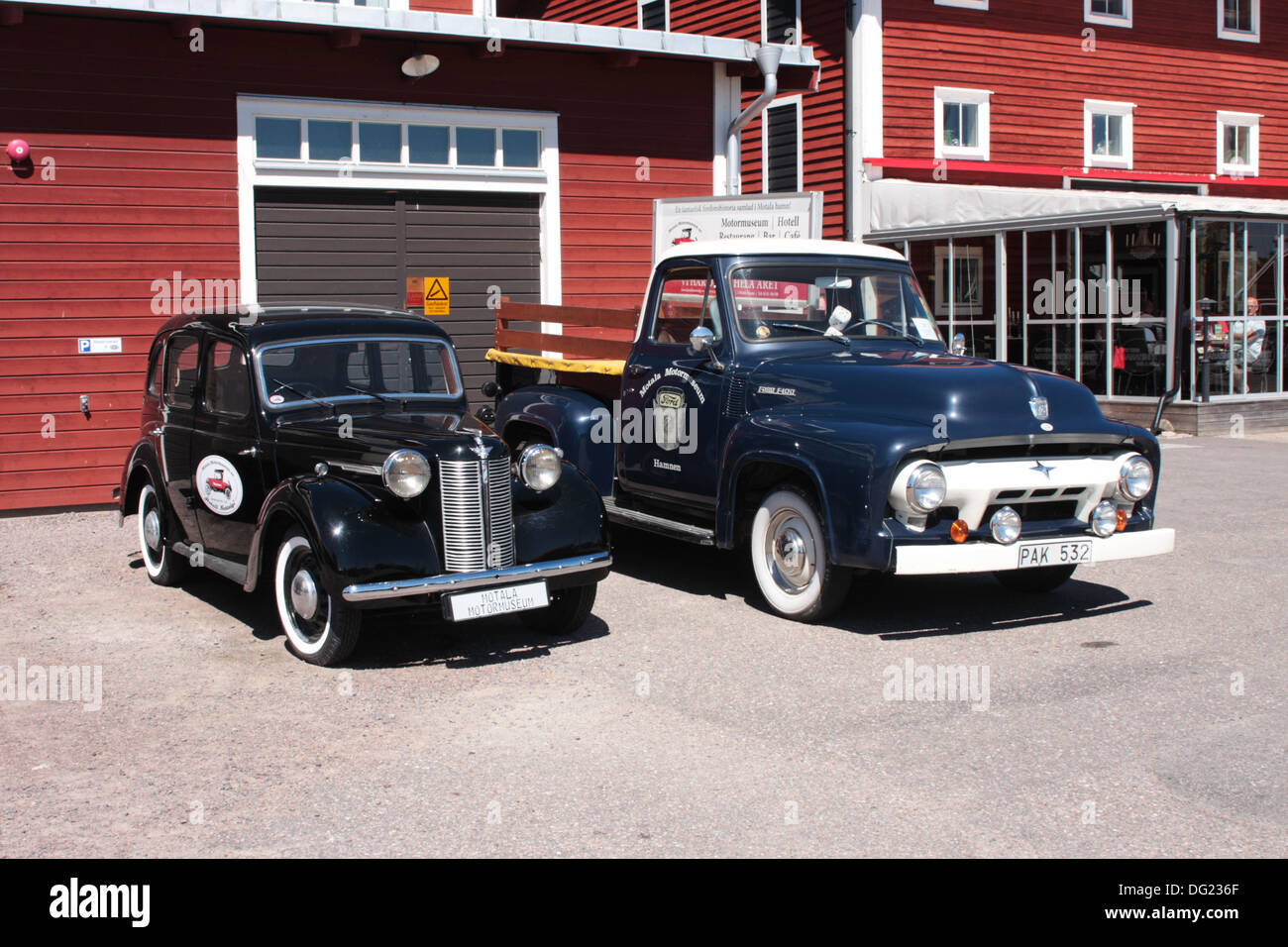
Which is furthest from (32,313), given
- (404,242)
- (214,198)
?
(404,242)

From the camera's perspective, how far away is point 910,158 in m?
20.9

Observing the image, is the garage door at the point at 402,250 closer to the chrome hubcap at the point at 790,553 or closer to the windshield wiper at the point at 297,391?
the windshield wiper at the point at 297,391

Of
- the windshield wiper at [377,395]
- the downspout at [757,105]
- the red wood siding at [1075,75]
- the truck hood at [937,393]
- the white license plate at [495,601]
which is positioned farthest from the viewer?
the red wood siding at [1075,75]

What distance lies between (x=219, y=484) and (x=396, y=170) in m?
5.87

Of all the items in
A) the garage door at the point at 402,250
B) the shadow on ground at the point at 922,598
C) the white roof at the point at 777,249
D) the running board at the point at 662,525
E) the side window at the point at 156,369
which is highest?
the garage door at the point at 402,250

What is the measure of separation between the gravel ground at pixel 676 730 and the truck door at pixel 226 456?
0.53m

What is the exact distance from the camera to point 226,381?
7.48 meters

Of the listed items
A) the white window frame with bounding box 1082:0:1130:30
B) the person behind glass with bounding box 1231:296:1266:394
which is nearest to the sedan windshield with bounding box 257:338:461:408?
the person behind glass with bounding box 1231:296:1266:394

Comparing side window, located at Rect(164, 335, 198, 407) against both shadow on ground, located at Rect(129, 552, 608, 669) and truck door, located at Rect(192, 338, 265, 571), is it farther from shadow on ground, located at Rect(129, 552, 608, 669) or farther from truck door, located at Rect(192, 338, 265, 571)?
shadow on ground, located at Rect(129, 552, 608, 669)

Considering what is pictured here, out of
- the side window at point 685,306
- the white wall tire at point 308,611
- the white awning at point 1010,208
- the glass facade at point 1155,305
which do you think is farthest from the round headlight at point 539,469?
the glass facade at point 1155,305

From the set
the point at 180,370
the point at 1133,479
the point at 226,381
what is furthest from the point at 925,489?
the point at 180,370

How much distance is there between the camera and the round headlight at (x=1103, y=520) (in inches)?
269

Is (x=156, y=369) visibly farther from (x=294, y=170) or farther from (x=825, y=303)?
(x=825, y=303)
